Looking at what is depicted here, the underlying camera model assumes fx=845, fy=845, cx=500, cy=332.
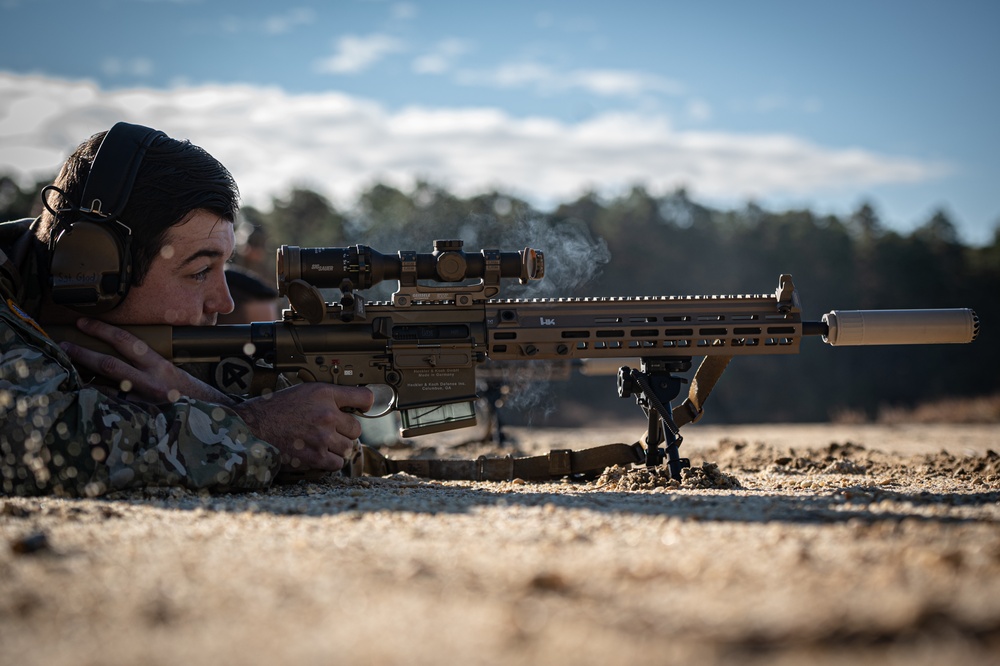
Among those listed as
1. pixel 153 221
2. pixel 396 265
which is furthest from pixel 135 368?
pixel 396 265

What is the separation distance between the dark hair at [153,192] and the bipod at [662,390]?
258 centimetres

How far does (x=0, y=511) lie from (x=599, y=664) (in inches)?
104

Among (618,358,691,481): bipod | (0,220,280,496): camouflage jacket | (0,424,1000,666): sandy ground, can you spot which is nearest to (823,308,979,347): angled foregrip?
(618,358,691,481): bipod

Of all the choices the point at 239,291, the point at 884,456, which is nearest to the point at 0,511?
the point at 884,456

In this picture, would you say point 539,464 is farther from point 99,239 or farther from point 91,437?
point 99,239

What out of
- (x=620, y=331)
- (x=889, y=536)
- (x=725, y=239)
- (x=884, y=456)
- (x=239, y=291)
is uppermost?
(x=725, y=239)

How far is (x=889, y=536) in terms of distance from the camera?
2701mm

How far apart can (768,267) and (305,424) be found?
2923 centimetres

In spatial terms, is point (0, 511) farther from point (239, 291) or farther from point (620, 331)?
point (239, 291)

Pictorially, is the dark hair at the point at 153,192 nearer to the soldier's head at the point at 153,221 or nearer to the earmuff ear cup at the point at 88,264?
the soldier's head at the point at 153,221

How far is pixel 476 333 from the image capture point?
4895mm

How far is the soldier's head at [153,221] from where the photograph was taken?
4.43m

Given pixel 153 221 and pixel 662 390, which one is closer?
pixel 153 221

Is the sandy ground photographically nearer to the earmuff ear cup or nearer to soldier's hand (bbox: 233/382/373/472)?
soldier's hand (bbox: 233/382/373/472)
